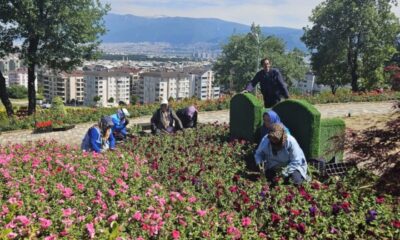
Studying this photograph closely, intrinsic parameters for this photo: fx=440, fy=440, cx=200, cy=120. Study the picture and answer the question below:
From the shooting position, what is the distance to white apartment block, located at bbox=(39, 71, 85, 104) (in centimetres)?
15488

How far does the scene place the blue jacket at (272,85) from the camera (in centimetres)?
992

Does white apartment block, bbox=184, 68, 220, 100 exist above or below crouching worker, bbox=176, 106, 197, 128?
below

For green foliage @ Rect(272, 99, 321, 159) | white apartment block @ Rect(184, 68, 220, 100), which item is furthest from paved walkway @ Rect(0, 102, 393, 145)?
white apartment block @ Rect(184, 68, 220, 100)

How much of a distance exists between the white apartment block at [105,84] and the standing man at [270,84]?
153751mm

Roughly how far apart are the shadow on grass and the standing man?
6046mm

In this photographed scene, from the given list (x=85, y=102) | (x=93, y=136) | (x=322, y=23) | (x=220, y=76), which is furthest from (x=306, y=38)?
(x=85, y=102)

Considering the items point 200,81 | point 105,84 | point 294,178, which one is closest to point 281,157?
point 294,178

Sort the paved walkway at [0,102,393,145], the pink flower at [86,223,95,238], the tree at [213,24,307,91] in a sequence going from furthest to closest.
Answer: the tree at [213,24,307,91] → the paved walkway at [0,102,393,145] → the pink flower at [86,223,95,238]

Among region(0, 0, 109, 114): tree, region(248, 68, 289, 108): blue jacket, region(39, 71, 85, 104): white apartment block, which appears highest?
region(0, 0, 109, 114): tree

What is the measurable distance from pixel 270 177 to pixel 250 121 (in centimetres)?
321

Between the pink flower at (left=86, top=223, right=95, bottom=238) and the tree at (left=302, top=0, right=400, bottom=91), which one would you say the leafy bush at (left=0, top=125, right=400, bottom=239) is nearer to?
the pink flower at (left=86, top=223, right=95, bottom=238)

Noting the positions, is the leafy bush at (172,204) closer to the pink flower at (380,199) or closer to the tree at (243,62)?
the pink flower at (380,199)

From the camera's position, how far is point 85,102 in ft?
547

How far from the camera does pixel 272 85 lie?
10102mm
